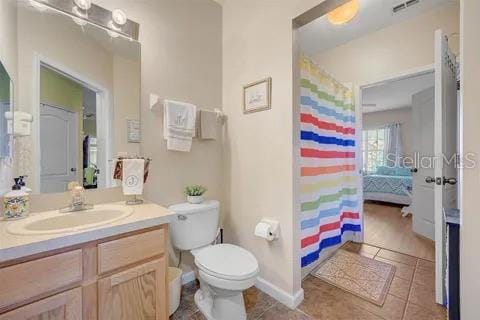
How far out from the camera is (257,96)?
1.84 meters

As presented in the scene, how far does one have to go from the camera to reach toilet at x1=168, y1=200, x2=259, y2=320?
1312mm

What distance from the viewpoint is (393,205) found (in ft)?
16.6

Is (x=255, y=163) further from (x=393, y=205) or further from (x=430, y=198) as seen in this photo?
(x=393, y=205)

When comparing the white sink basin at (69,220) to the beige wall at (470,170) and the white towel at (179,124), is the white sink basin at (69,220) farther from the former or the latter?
the beige wall at (470,170)

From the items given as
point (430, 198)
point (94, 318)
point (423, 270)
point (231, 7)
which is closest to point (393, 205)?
point (430, 198)

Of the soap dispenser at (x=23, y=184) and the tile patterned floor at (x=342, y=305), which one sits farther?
the tile patterned floor at (x=342, y=305)

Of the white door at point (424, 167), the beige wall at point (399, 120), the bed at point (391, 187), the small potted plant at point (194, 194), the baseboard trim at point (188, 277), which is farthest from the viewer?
the beige wall at point (399, 120)

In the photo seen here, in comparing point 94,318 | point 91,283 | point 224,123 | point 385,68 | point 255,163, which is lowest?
point 94,318

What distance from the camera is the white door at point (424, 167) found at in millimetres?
2836

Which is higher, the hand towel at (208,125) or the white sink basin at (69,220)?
the hand towel at (208,125)

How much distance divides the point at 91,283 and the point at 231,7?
92.5 inches

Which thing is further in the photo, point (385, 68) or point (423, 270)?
point (385, 68)

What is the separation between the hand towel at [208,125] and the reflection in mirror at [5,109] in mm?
1157

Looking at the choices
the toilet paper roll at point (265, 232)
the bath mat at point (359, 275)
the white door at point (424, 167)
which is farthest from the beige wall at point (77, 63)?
the white door at point (424, 167)
